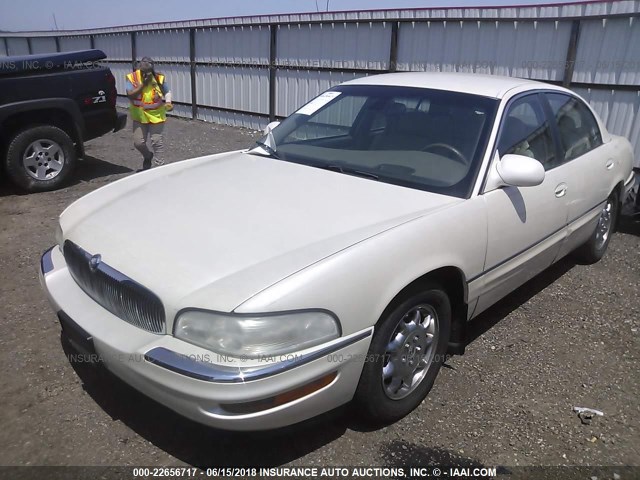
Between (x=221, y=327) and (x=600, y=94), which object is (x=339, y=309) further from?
(x=600, y=94)

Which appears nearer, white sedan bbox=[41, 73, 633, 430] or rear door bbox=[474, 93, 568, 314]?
white sedan bbox=[41, 73, 633, 430]

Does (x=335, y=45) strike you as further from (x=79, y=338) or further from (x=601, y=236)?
(x=79, y=338)

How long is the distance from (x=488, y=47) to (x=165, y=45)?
918cm

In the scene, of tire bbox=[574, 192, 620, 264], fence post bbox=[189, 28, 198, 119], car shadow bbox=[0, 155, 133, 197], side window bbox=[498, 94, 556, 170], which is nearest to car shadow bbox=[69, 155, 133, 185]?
car shadow bbox=[0, 155, 133, 197]

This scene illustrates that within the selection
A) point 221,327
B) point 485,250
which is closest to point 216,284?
point 221,327

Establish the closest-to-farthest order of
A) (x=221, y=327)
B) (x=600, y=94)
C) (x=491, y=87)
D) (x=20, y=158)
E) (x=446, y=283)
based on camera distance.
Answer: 1. (x=221, y=327)
2. (x=446, y=283)
3. (x=491, y=87)
4. (x=20, y=158)
5. (x=600, y=94)

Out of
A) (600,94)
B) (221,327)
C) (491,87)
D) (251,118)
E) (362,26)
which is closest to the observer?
(221,327)

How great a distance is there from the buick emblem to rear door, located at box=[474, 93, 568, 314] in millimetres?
2001

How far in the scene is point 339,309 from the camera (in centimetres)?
214

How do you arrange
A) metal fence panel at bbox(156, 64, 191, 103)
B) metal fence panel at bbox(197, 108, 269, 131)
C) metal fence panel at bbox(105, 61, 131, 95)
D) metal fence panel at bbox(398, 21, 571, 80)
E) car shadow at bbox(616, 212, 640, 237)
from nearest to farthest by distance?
1. car shadow at bbox(616, 212, 640, 237)
2. metal fence panel at bbox(398, 21, 571, 80)
3. metal fence panel at bbox(197, 108, 269, 131)
4. metal fence panel at bbox(156, 64, 191, 103)
5. metal fence panel at bbox(105, 61, 131, 95)

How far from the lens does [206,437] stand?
8.23 feet

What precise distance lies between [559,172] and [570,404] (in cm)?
154

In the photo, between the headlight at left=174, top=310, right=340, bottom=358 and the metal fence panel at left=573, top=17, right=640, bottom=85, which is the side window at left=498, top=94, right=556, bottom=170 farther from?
the metal fence panel at left=573, top=17, right=640, bottom=85

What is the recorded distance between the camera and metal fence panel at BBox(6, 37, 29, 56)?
21188 mm
